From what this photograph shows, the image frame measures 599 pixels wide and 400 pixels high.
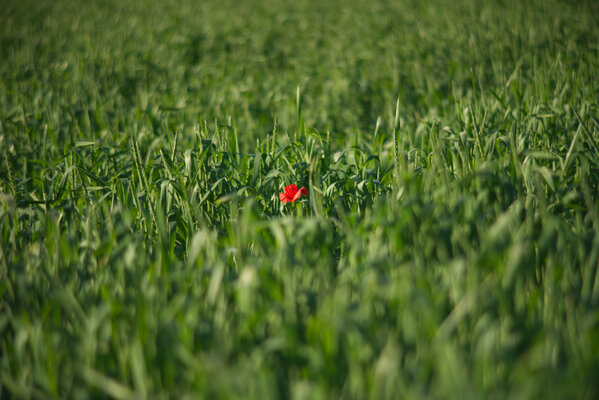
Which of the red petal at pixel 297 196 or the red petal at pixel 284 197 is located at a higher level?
the red petal at pixel 297 196

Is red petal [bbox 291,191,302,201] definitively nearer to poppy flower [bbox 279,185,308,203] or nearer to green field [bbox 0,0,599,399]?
poppy flower [bbox 279,185,308,203]

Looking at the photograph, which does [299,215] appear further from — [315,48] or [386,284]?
[315,48]

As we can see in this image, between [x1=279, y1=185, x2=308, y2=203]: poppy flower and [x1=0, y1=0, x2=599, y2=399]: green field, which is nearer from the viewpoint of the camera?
[x1=0, y1=0, x2=599, y2=399]: green field

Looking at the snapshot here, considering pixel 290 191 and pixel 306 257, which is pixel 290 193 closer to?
pixel 290 191

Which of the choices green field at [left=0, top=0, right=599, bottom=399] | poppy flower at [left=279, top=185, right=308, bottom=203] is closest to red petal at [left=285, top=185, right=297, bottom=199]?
poppy flower at [left=279, top=185, right=308, bottom=203]

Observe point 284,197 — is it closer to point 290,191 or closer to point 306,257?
point 290,191

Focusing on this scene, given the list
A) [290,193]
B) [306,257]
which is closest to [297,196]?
[290,193]

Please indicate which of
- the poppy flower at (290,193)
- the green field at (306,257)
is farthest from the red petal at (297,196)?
the green field at (306,257)

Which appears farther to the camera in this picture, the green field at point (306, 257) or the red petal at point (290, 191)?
the red petal at point (290, 191)

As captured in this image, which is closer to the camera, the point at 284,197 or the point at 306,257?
the point at 306,257

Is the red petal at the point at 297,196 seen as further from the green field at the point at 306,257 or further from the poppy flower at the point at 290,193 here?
the green field at the point at 306,257

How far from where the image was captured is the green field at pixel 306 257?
3.18 ft

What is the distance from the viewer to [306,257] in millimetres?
1281

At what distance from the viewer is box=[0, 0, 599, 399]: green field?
97 cm
